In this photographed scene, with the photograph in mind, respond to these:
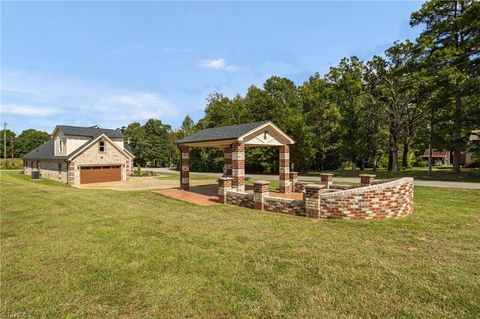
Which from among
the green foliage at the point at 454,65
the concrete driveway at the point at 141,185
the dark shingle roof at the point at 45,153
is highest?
the green foliage at the point at 454,65

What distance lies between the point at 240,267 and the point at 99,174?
2678cm

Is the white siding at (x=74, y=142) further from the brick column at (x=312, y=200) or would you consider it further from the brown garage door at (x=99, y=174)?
the brick column at (x=312, y=200)

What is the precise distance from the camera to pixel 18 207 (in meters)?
11.6

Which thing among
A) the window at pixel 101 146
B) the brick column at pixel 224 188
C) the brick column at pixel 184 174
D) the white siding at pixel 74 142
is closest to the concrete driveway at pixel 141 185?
the brick column at pixel 184 174

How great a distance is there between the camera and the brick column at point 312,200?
9.07m

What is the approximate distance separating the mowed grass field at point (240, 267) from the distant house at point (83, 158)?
61.2ft

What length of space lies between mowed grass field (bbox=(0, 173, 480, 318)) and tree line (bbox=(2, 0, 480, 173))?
1919 cm

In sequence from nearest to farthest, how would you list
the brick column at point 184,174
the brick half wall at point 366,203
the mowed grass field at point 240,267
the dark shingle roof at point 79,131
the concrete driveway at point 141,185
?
the mowed grass field at point 240,267, the brick half wall at point 366,203, the brick column at point 184,174, the concrete driveway at point 141,185, the dark shingle roof at point 79,131

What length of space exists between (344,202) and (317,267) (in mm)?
4113

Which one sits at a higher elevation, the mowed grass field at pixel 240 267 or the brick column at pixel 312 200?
the brick column at pixel 312 200

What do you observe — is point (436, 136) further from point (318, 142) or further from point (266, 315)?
point (266, 315)

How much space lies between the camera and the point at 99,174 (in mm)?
27688

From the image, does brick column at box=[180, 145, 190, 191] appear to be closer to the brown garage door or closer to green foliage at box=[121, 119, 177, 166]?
the brown garage door

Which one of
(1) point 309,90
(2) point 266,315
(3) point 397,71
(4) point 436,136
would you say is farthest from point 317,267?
(1) point 309,90
